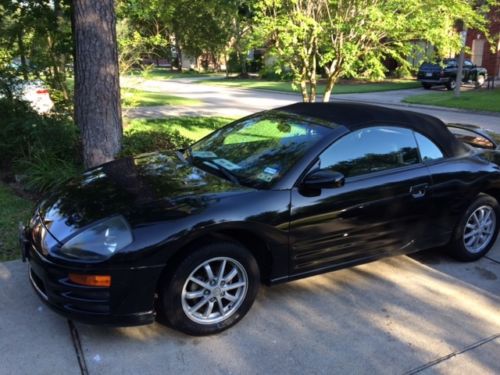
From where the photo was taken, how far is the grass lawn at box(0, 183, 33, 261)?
445 centimetres

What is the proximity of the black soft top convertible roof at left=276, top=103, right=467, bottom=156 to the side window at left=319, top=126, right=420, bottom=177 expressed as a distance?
70 millimetres

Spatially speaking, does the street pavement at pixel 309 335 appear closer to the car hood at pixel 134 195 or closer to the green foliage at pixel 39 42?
the car hood at pixel 134 195

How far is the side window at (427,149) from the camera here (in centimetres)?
409

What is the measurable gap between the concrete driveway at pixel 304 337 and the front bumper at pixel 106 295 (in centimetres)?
25

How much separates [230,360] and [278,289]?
97 cm

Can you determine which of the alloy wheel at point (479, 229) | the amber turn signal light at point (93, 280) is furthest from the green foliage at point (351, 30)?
the amber turn signal light at point (93, 280)

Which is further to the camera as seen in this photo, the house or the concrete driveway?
the house

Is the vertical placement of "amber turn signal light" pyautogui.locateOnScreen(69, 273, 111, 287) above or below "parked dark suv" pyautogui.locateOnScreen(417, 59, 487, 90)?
below

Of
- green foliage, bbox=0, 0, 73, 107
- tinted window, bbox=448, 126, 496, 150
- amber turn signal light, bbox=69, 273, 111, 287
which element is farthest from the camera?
green foliage, bbox=0, 0, 73, 107

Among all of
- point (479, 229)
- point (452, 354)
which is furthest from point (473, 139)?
point (452, 354)

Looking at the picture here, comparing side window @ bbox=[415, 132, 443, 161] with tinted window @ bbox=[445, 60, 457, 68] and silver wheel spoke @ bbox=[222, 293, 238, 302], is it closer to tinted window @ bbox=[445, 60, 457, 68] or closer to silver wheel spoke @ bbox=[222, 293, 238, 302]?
silver wheel spoke @ bbox=[222, 293, 238, 302]

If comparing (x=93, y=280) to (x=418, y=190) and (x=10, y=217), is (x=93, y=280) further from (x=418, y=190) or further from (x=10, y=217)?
(x=10, y=217)

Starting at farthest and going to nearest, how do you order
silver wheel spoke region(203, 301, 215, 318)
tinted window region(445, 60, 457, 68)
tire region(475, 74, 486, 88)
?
1. tire region(475, 74, 486, 88)
2. tinted window region(445, 60, 457, 68)
3. silver wheel spoke region(203, 301, 215, 318)

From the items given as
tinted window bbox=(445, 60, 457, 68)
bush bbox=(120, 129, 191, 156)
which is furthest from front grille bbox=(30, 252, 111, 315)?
tinted window bbox=(445, 60, 457, 68)
